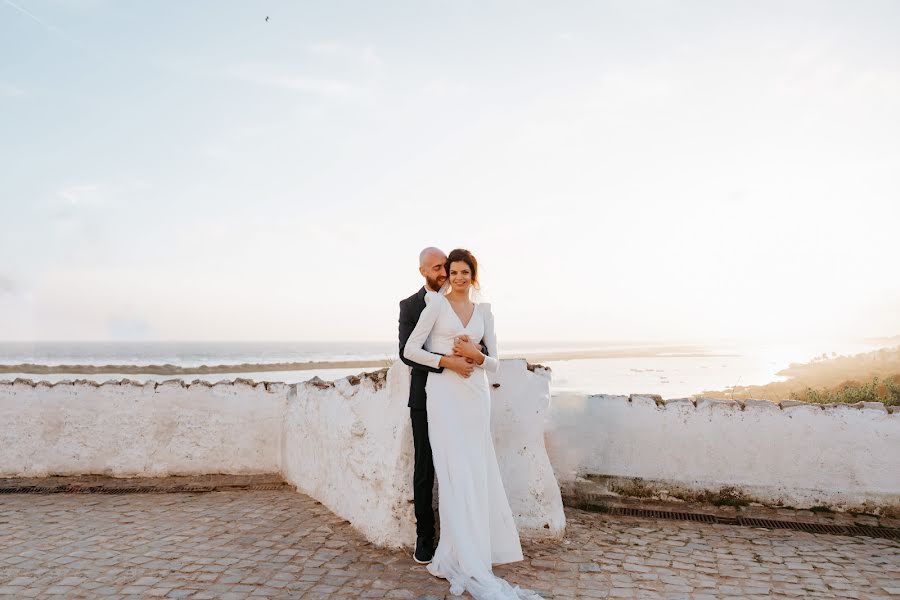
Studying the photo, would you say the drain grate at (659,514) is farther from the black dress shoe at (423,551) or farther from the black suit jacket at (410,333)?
the black suit jacket at (410,333)

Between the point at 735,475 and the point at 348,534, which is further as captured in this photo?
the point at 735,475

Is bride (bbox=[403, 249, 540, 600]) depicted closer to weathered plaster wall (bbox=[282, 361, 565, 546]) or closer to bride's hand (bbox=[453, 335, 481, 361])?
bride's hand (bbox=[453, 335, 481, 361])

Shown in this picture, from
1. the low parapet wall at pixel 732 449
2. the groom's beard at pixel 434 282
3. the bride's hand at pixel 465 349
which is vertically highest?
the groom's beard at pixel 434 282

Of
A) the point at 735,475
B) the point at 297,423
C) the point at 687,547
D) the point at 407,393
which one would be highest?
the point at 407,393

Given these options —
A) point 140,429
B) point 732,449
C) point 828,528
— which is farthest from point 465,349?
point 140,429

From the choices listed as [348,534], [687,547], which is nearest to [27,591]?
[348,534]

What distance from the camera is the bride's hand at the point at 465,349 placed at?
157 inches

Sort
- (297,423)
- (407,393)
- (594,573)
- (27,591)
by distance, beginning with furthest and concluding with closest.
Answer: (297,423) < (407,393) < (594,573) < (27,591)

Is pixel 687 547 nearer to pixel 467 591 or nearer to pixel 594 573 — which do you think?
pixel 594 573

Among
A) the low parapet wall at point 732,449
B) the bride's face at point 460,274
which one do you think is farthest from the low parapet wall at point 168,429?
the low parapet wall at point 732,449

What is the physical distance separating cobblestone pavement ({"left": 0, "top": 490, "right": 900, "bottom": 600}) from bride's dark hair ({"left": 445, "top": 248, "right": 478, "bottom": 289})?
1.91 metres

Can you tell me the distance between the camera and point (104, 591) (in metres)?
3.65

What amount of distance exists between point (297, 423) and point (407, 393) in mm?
2182

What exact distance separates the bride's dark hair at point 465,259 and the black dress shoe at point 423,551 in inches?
67.4
